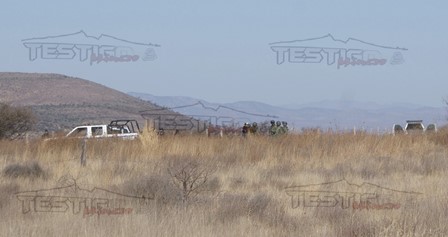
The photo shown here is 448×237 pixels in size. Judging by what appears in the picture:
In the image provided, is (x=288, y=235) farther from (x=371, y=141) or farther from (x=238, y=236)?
(x=371, y=141)

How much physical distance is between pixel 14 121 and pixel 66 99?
165 feet

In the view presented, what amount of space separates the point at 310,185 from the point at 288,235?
245 inches

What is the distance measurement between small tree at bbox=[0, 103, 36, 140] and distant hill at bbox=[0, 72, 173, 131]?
24.8 m

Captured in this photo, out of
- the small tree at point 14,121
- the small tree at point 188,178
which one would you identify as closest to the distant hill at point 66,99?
the small tree at point 14,121

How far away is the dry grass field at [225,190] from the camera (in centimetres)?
1139

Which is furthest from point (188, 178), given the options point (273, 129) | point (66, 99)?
point (66, 99)

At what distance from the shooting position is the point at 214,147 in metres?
27.8

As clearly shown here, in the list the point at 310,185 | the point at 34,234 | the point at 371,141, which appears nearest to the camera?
the point at 34,234

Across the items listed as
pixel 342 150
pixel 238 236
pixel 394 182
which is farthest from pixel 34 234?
pixel 342 150

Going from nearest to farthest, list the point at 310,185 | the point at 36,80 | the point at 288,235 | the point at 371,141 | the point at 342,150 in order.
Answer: the point at 288,235, the point at 310,185, the point at 342,150, the point at 371,141, the point at 36,80

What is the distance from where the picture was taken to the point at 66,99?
9344 centimetres

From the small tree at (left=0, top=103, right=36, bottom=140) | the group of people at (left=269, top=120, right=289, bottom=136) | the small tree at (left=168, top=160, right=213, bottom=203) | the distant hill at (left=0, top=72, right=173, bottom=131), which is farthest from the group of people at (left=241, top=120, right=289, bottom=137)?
the distant hill at (left=0, top=72, right=173, bottom=131)

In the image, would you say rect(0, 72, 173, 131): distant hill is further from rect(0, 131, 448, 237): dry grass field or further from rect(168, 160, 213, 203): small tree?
rect(168, 160, 213, 203): small tree

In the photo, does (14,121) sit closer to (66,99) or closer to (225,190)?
(225,190)
